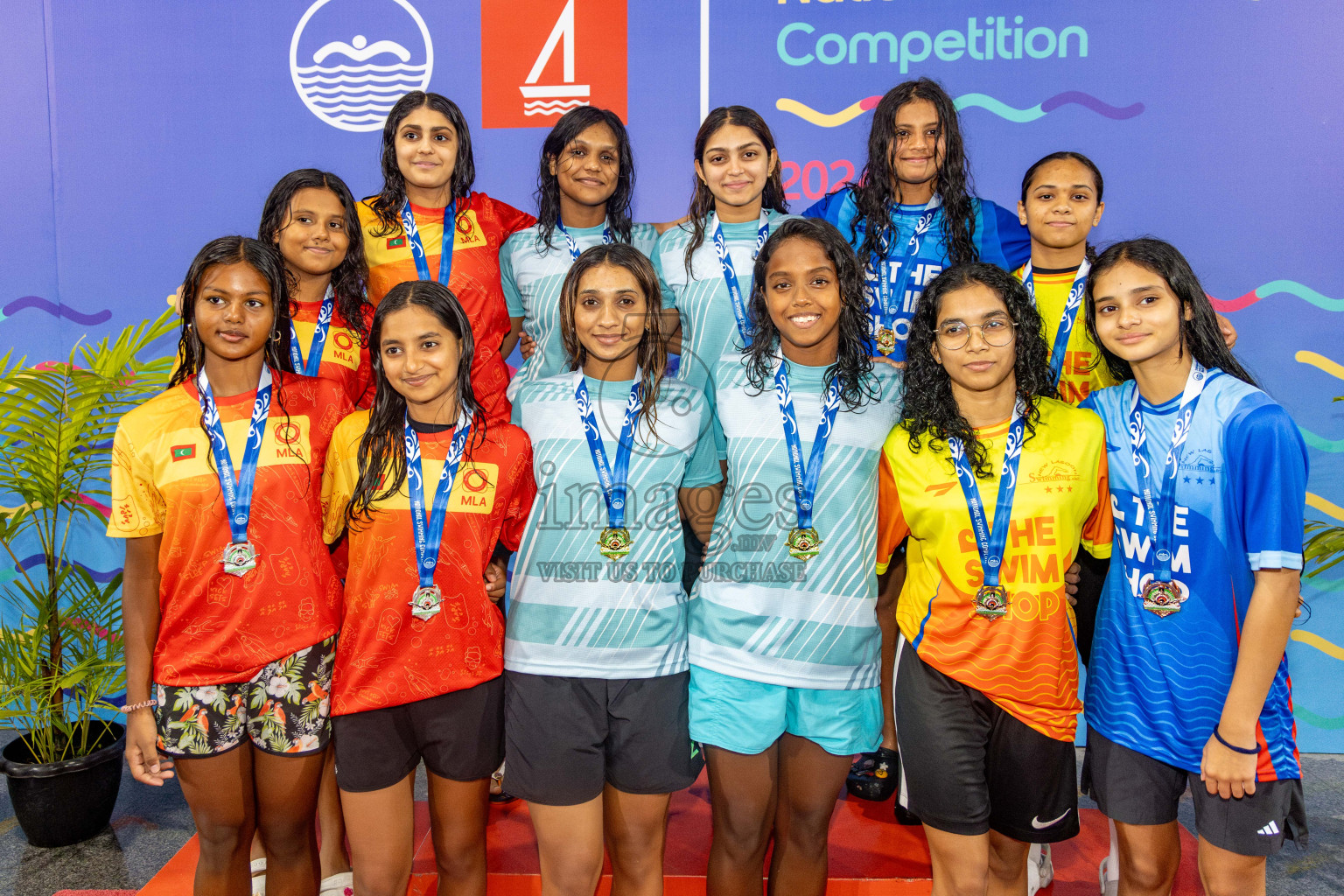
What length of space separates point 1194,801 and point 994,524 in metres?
0.73

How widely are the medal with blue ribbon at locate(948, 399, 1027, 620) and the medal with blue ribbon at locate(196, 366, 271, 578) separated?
1601mm

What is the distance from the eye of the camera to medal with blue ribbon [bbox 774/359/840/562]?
1990mm

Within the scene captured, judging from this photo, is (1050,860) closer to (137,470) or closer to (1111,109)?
(137,470)

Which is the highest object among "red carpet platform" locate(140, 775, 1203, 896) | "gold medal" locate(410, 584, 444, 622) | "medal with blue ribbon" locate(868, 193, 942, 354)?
"medal with blue ribbon" locate(868, 193, 942, 354)

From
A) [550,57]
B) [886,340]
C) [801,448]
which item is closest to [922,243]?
[886,340]

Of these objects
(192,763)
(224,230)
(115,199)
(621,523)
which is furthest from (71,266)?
(621,523)

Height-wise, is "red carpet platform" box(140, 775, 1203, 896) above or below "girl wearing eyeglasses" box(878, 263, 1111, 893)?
below

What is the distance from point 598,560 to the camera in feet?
6.52

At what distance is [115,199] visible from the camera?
153 inches


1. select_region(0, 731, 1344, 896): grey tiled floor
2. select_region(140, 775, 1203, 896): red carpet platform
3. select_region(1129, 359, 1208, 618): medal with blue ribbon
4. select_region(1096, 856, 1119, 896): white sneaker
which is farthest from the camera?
select_region(0, 731, 1344, 896): grey tiled floor

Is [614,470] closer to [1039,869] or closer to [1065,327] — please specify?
[1065,327]

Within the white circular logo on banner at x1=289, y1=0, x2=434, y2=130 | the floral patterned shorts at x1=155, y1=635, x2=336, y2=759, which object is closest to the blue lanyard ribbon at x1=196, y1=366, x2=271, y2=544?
the floral patterned shorts at x1=155, y1=635, x2=336, y2=759

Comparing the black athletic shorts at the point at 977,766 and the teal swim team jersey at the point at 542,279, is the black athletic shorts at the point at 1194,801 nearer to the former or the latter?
the black athletic shorts at the point at 977,766

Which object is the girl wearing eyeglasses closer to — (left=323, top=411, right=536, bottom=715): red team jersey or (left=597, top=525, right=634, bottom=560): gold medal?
(left=597, top=525, right=634, bottom=560): gold medal
